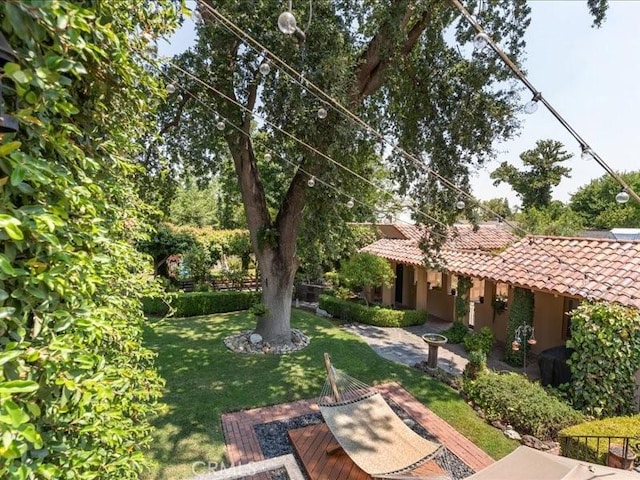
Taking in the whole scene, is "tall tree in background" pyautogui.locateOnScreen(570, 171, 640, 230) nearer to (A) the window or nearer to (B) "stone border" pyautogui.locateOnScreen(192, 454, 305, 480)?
(A) the window

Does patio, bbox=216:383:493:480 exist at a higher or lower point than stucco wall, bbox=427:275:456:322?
lower

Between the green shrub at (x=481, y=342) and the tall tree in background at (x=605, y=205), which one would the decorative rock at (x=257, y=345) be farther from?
the tall tree in background at (x=605, y=205)

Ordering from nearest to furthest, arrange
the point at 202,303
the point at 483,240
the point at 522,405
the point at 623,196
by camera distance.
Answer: the point at 623,196 → the point at 522,405 → the point at 202,303 → the point at 483,240

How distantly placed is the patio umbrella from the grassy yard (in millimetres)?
2298

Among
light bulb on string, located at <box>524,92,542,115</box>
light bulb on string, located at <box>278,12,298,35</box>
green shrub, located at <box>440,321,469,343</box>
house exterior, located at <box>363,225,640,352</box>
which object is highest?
light bulb on string, located at <box>278,12,298,35</box>

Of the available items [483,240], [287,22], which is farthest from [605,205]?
[287,22]

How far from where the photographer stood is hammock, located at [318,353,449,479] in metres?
4.39

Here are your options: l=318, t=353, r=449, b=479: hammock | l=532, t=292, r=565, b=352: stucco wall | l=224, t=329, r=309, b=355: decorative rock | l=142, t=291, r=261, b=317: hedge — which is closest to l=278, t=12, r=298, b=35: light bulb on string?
l=318, t=353, r=449, b=479: hammock

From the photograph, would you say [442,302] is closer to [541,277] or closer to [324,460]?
[541,277]

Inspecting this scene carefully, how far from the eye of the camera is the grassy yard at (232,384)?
546 cm

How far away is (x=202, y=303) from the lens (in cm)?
1368

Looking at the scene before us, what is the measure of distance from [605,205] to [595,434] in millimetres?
40318

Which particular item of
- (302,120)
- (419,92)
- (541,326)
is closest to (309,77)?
(302,120)

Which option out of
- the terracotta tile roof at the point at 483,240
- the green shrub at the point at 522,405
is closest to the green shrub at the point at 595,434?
the green shrub at the point at 522,405
